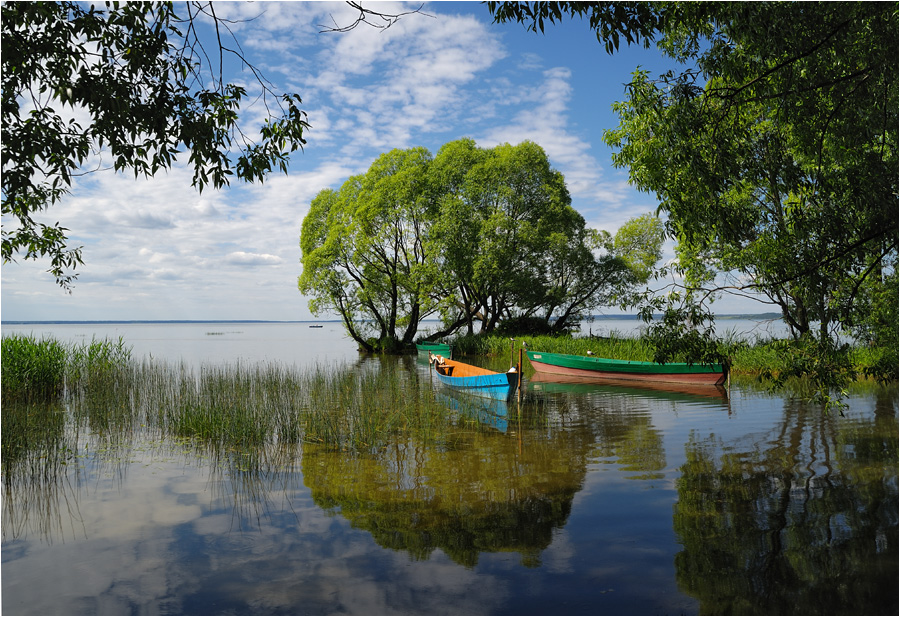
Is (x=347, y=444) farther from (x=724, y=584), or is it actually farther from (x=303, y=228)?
(x=303, y=228)

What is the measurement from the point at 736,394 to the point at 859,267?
8777 mm

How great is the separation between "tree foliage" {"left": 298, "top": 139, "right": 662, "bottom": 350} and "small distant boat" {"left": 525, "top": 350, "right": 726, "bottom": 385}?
8927mm

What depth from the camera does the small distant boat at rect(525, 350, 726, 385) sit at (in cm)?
1561

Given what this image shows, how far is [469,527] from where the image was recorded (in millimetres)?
5664

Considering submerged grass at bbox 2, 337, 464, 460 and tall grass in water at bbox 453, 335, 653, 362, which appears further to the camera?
tall grass in water at bbox 453, 335, 653, 362

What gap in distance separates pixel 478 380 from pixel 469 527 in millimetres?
9029

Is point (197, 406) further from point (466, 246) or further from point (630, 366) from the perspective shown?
point (466, 246)

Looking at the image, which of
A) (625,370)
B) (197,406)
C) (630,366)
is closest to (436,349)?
(625,370)

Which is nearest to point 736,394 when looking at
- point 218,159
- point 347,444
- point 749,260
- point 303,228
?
point 749,260

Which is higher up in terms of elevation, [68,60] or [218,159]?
[68,60]

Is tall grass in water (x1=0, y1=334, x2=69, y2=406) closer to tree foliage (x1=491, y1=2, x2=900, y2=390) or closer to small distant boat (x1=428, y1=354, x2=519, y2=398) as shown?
small distant boat (x1=428, y1=354, x2=519, y2=398)

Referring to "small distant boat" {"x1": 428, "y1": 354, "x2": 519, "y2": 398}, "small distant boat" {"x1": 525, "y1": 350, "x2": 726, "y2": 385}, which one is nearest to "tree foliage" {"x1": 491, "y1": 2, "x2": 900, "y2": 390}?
"small distant boat" {"x1": 428, "y1": 354, "x2": 519, "y2": 398}

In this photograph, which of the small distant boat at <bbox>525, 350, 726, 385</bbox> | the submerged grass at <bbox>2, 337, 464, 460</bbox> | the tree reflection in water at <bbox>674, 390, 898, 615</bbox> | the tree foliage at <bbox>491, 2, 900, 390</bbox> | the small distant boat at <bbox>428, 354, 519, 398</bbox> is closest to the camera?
the tree reflection in water at <bbox>674, 390, 898, 615</bbox>

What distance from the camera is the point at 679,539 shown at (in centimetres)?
Result: 525
